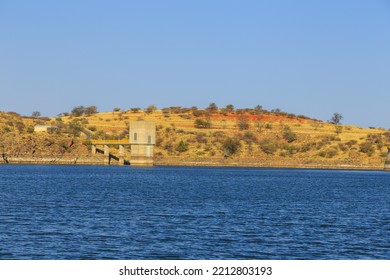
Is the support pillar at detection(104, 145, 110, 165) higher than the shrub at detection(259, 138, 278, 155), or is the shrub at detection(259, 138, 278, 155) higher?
the shrub at detection(259, 138, 278, 155)

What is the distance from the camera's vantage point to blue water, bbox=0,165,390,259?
3428cm

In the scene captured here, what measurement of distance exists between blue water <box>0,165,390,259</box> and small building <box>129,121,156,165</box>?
232 ft

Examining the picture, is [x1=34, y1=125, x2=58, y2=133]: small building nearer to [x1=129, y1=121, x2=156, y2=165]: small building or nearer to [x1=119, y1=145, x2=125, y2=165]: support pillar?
[x1=119, y1=145, x2=125, y2=165]: support pillar

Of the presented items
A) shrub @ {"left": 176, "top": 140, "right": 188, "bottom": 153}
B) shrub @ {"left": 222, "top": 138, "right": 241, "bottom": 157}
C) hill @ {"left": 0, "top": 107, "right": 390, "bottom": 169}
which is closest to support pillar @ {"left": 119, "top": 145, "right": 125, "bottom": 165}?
hill @ {"left": 0, "top": 107, "right": 390, "bottom": 169}

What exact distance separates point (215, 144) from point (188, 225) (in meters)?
128

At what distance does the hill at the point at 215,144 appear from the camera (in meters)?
150

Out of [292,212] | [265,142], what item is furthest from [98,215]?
[265,142]

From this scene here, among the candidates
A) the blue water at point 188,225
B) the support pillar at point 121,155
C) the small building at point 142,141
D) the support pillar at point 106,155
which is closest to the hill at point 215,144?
the support pillar at point 106,155

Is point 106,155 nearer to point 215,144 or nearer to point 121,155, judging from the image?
point 121,155

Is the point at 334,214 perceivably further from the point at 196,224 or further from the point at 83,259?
the point at 83,259

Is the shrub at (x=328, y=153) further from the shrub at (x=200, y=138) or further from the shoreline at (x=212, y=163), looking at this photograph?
the shrub at (x=200, y=138)

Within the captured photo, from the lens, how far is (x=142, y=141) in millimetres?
139250

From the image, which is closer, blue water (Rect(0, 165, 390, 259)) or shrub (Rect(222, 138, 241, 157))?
blue water (Rect(0, 165, 390, 259))

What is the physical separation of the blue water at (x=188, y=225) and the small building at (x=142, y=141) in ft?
232
